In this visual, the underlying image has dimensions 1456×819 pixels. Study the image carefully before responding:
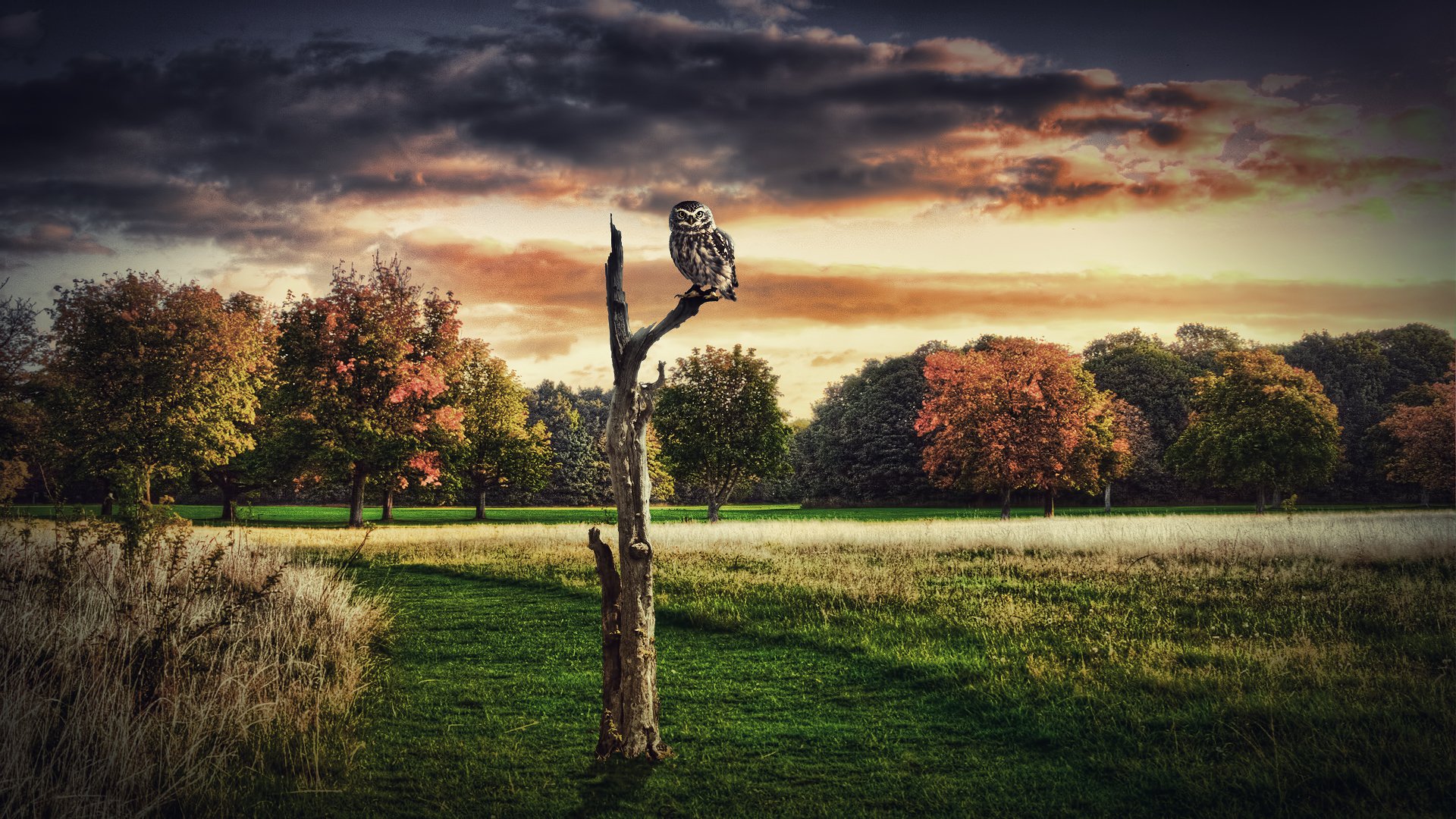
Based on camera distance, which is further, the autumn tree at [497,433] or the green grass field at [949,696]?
the autumn tree at [497,433]

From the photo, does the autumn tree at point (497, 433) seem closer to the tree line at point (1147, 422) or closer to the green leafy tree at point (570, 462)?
the green leafy tree at point (570, 462)

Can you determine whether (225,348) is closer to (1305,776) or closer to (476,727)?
(476,727)

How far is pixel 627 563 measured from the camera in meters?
6.58

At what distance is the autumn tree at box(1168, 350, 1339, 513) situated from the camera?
143 ft

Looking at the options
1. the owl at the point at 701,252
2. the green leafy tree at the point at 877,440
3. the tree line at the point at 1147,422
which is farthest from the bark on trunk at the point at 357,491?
the green leafy tree at the point at 877,440

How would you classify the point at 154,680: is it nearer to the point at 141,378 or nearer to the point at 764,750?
the point at 764,750

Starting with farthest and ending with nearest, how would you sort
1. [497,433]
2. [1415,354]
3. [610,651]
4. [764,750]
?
1. [1415,354]
2. [497,433]
3. [764,750]
4. [610,651]

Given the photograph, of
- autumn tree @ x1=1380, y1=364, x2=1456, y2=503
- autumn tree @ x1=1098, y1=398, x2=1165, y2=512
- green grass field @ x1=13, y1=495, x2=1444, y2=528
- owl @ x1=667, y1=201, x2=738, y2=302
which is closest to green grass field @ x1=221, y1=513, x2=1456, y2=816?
owl @ x1=667, y1=201, x2=738, y2=302

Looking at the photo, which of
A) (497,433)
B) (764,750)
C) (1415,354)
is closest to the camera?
(764,750)

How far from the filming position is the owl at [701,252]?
607 centimetres

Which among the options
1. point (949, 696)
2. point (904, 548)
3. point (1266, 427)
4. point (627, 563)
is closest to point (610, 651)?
point (627, 563)

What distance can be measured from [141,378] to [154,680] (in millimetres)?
30536

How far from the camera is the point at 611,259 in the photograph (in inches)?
260

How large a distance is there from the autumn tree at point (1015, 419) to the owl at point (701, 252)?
109ft
